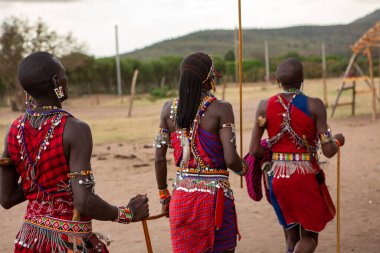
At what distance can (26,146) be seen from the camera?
8.55ft

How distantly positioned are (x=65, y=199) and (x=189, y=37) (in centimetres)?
11652

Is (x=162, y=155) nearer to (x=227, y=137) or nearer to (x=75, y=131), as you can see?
(x=227, y=137)

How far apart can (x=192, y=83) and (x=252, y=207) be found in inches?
158

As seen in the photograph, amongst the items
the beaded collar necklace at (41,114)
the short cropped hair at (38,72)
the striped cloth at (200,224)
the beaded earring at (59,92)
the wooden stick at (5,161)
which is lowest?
the striped cloth at (200,224)

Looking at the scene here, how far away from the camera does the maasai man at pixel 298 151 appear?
159 inches

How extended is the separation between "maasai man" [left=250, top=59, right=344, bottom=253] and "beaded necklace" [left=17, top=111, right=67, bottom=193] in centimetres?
196

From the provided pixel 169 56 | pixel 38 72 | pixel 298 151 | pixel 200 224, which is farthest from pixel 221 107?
pixel 169 56

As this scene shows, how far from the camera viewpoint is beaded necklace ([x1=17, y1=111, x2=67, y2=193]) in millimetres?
2551

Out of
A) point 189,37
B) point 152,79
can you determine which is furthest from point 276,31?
point 152,79

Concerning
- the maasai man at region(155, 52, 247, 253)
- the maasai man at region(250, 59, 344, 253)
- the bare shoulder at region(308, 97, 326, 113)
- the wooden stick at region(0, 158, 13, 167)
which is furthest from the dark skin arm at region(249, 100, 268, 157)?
the wooden stick at region(0, 158, 13, 167)

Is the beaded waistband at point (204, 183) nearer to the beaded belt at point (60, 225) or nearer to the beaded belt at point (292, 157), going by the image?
the beaded belt at point (292, 157)

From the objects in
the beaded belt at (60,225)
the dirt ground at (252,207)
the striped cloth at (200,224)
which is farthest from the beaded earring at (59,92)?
the dirt ground at (252,207)

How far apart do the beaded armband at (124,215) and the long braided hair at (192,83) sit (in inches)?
35.5

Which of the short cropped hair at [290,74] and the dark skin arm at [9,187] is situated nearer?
the dark skin arm at [9,187]
